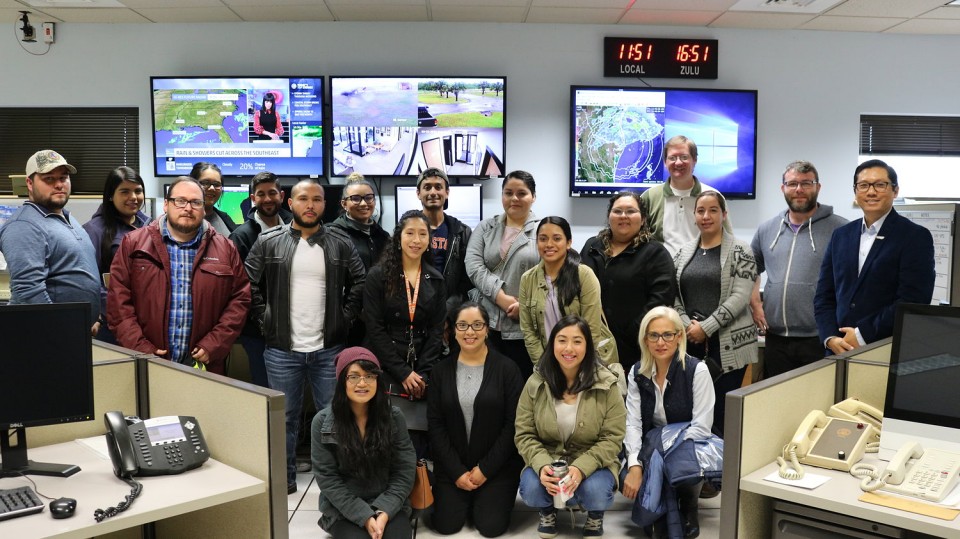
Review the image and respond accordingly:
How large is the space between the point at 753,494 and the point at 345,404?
1.48 meters

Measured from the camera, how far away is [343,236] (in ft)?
11.3

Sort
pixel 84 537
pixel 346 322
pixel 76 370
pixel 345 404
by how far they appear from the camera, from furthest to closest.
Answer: pixel 346 322 < pixel 345 404 < pixel 76 370 < pixel 84 537

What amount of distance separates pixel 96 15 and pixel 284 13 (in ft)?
4.51

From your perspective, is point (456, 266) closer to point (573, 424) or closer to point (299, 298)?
point (299, 298)

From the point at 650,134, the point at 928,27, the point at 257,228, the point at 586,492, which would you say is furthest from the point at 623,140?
the point at 586,492

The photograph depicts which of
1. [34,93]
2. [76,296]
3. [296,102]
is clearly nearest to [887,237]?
[76,296]

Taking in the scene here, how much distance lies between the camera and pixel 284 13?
16.0ft

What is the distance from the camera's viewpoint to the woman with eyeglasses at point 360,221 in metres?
3.66

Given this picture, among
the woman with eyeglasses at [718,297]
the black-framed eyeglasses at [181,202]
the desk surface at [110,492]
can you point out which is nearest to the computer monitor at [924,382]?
the woman with eyeglasses at [718,297]

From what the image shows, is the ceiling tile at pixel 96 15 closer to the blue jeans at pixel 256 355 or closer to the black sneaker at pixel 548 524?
the blue jeans at pixel 256 355

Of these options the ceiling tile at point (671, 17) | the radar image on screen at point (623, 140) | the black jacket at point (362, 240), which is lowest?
the black jacket at point (362, 240)

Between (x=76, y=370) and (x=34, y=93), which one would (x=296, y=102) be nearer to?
(x=34, y=93)

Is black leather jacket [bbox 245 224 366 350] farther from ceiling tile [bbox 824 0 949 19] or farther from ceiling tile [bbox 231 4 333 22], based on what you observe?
ceiling tile [bbox 824 0 949 19]

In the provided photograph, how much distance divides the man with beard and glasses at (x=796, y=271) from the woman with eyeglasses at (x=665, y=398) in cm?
94
